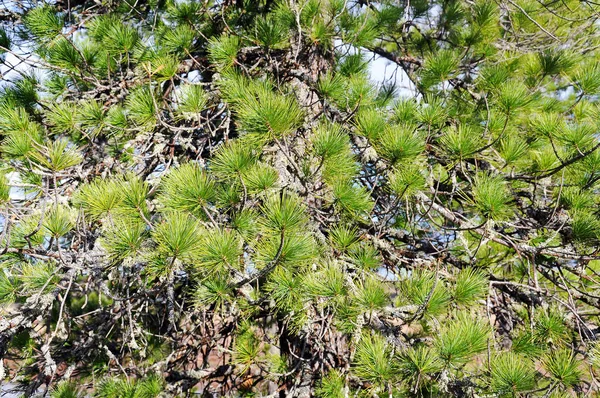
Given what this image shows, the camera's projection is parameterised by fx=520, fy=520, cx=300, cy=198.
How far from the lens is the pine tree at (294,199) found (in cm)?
180

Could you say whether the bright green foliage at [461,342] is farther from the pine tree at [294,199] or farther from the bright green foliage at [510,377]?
the bright green foliage at [510,377]

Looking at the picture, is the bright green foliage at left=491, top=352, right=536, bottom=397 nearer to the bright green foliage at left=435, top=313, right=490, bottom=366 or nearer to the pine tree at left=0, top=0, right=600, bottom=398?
the pine tree at left=0, top=0, right=600, bottom=398

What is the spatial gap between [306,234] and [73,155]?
84cm

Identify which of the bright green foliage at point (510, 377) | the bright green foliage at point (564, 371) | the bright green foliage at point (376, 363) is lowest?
the bright green foliage at point (376, 363)

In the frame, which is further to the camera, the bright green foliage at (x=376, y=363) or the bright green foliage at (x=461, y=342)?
the bright green foliage at (x=376, y=363)

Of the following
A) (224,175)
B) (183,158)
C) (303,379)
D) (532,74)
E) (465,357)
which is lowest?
(303,379)

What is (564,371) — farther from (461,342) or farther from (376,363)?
(376,363)

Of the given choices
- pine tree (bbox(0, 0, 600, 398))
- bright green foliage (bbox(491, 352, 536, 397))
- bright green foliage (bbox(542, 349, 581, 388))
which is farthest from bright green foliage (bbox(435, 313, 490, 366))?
bright green foliage (bbox(542, 349, 581, 388))

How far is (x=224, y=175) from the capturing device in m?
1.90

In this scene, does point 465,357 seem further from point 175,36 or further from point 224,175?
point 175,36

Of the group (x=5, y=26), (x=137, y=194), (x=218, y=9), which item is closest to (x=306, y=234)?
(x=137, y=194)

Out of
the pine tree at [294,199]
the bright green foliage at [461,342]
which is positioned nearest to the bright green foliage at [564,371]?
the pine tree at [294,199]

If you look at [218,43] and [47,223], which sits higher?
[218,43]

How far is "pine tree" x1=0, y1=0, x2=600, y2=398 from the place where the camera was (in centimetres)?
180
